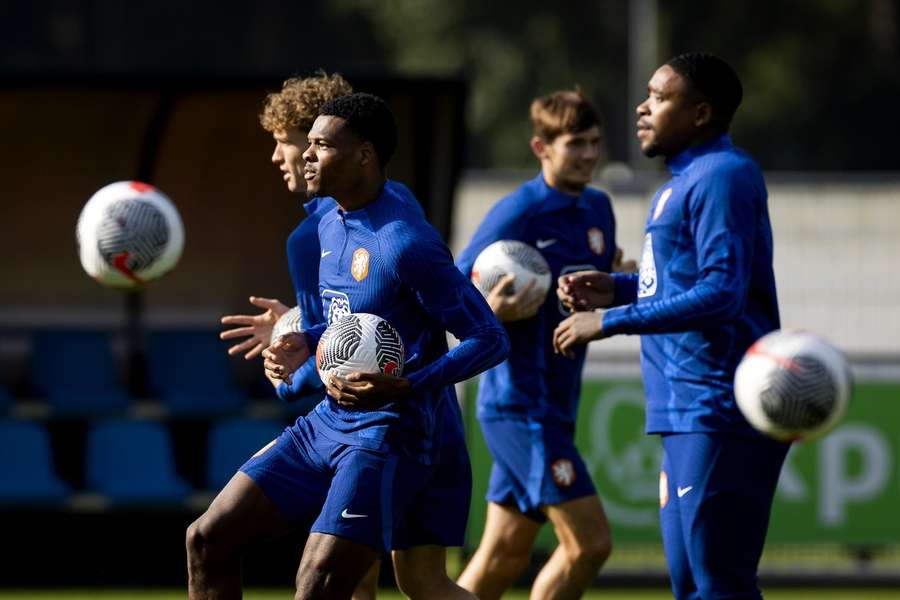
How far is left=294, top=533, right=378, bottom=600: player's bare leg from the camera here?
19.3 ft

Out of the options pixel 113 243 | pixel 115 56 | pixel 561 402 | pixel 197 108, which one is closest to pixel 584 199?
pixel 561 402

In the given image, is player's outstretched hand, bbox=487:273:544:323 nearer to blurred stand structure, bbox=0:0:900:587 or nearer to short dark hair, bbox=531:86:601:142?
short dark hair, bbox=531:86:601:142

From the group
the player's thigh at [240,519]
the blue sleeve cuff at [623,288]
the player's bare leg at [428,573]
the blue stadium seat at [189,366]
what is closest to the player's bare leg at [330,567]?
the player's thigh at [240,519]

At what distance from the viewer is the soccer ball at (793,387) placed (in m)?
5.79

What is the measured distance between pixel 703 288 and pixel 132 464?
292 inches

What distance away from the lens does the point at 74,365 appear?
1360 centimetres

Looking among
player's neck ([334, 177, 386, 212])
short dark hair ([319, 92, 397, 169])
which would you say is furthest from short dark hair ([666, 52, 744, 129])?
player's neck ([334, 177, 386, 212])

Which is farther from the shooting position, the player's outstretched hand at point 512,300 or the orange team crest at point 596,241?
the orange team crest at point 596,241

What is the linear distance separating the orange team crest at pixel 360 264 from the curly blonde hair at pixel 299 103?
0.79 m

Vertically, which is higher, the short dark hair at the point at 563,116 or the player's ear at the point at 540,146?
the short dark hair at the point at 563,116

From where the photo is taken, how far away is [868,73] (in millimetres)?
43656

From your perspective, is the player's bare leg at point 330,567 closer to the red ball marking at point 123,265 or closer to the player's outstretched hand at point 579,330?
the player's outstretched hand at point 579,330

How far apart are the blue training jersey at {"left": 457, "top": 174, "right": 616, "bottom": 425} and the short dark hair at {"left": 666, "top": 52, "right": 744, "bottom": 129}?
1892 millimetres

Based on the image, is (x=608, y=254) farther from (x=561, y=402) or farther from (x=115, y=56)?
(x=115, y=56)
